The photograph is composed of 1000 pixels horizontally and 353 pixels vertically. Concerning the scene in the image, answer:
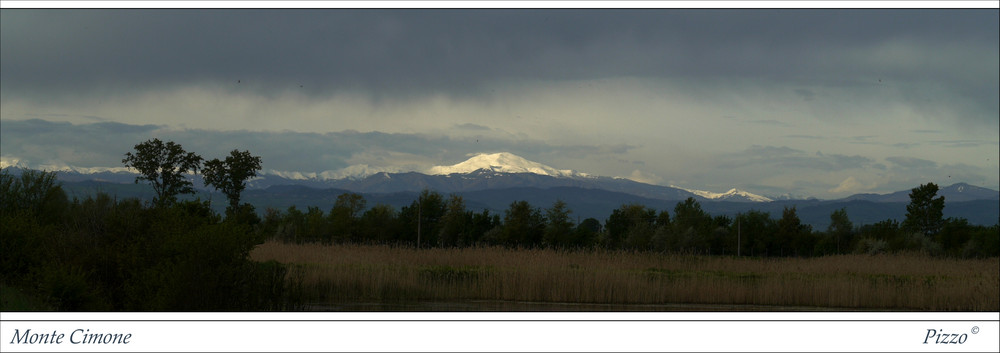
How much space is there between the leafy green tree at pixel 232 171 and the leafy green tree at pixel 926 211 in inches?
2169

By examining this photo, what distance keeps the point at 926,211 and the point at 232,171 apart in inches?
2330

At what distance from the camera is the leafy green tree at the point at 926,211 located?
7225 centimetres

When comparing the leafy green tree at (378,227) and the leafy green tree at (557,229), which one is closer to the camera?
the leafy green tree at (557,229)

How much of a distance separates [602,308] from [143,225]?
11.9 meters

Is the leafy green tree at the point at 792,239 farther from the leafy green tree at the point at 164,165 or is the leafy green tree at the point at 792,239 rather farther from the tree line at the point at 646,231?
the leafy green tree at the point at 164,165

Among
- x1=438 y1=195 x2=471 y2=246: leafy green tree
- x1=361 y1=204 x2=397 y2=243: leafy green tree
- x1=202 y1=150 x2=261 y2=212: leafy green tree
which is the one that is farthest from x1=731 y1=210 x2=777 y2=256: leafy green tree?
x1=202 y1=150 x2=261 y2=212: leafy green tree

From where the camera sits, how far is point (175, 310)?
541 inches

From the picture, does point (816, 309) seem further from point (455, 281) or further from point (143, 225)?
point (143, 225)

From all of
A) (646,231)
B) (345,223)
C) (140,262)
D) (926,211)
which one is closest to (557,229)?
(646,231)

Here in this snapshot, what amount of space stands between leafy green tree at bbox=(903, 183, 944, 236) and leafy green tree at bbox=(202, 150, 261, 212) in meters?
55.1

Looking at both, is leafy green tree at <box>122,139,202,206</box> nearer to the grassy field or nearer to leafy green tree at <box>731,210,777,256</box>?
the grassy field

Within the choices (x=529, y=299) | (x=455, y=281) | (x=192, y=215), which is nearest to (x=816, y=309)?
(x=529, y=299)

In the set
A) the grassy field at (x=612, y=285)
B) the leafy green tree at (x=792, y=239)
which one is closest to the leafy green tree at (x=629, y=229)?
the leafy green tree at (x=792, y=239)

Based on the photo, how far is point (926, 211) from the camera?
7369cm
